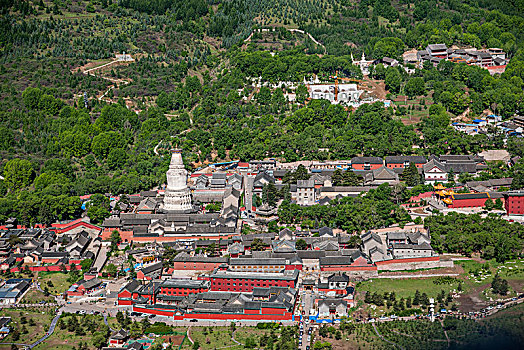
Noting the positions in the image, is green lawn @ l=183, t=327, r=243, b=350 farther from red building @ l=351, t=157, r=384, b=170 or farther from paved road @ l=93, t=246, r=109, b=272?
red building @ l=351, t=157, r=384, b=170

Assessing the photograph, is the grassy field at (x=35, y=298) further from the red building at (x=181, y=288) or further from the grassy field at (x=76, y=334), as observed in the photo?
the red building at (x=181, y=288)

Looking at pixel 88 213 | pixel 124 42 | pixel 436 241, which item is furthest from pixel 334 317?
pixel 124 42

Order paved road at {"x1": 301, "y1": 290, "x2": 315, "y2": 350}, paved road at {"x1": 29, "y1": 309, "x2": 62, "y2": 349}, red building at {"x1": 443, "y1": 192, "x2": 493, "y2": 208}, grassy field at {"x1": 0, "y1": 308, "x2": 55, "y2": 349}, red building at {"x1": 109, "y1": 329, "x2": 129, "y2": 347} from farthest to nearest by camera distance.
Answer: red building at {"x1": 443, "y1": 192, "x2": 493, "y2": 208} < grassy field at {"x1": 0, "y1": 308, "x2": 55, "y2": 349} < paved road at {"x1": 29, "y1": 309, "x2": 62, "y2": 349} < red building at {"x1": 109, "y1": 329, "x2": 129, "y2": 347} < paved road at {"x1": 301, "y1": 290, "x2": 315, "y2": 350}

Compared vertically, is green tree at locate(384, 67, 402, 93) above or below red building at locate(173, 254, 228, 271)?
above

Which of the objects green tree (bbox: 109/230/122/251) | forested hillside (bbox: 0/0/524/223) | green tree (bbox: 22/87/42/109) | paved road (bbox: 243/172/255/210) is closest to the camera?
green tree (bbox: 109/230/122/251)

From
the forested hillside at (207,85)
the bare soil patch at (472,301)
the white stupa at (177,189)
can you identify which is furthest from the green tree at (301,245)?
the forested hillside at (207,85)

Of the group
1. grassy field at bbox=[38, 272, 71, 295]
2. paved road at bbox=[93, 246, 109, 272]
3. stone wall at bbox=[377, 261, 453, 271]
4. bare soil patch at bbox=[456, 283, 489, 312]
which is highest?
bare soil patch at bbox=[456, 283, 489, 312]

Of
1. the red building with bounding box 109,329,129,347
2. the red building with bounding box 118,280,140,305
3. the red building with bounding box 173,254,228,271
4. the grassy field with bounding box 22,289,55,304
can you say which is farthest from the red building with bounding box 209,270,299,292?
the grassy field with bounding box 22,289,55,304

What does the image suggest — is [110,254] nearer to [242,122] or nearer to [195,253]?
[195,253]
